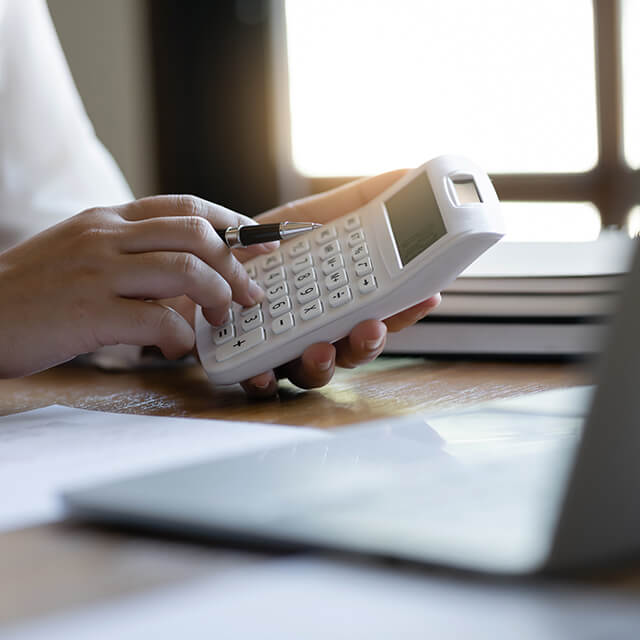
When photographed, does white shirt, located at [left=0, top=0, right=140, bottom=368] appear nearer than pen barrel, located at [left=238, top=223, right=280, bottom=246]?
No

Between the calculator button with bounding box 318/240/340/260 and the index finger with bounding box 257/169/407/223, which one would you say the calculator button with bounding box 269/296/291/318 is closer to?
the calculator button with bounding box 318/240/340/260

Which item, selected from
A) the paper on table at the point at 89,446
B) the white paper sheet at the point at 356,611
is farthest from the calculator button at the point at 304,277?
the white paper sheet at the point at 356,611

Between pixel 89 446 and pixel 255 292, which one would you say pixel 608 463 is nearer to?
pixel 89 446

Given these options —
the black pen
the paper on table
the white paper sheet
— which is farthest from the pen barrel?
the white paper sheet

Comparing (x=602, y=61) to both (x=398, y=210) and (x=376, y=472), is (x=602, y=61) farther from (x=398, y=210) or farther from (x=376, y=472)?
(x=376, y=472)

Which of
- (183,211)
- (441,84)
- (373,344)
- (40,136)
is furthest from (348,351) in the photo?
(441,84)

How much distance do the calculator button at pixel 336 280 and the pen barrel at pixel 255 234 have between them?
0.04 metres

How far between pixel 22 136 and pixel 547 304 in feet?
2.11

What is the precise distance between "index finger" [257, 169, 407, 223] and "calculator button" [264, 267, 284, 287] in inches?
4.9

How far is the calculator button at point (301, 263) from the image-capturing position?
56 cm

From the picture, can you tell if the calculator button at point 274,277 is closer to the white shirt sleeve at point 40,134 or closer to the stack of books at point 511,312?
the stack of books at point 511,312

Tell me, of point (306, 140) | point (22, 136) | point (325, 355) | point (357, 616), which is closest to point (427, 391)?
point (325, 355)

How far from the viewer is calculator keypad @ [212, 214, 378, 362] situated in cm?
53

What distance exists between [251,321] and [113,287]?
9cm
